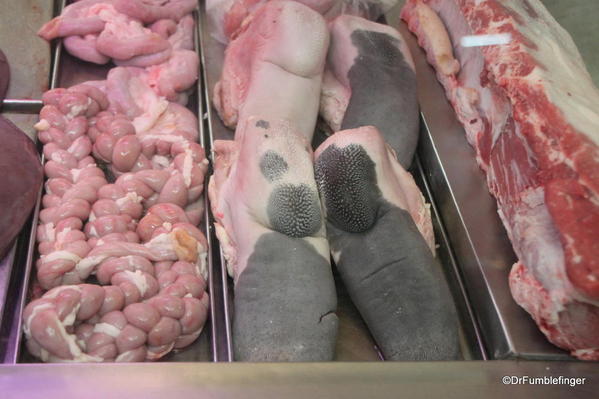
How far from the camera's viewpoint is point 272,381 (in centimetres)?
112

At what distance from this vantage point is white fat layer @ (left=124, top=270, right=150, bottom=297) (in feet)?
5.14

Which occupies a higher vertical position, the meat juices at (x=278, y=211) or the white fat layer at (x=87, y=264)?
the meat juices at (x=278, y=211)

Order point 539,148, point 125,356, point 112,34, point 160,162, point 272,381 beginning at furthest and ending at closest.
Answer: point 112,34 < point 160,162 < point 539,148 < point 125,356 < point 272,381

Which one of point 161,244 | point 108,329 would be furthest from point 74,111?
point 108,329

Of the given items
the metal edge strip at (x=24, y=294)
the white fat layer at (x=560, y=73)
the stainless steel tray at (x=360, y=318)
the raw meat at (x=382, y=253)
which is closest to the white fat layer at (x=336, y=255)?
the raw meat at (x=382, y=253)

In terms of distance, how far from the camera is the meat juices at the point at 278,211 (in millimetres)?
1483

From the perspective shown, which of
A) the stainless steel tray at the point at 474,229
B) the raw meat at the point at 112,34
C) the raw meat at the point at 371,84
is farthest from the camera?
the raw meat at the point at 112,34

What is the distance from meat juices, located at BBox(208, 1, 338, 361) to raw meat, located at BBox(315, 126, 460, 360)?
7 cm

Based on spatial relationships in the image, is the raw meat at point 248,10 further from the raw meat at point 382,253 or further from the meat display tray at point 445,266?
the raw meat at point 382,253

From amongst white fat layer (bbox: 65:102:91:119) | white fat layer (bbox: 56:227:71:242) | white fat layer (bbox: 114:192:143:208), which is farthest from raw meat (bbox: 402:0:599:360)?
white fat layer (bbox: 65:102:91:119)

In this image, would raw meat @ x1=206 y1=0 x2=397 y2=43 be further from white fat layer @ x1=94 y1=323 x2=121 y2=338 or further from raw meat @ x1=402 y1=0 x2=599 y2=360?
white fat layer @ x1=94 y1=323 x2=121 y2=338

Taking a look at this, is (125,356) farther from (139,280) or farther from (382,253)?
(382,253)

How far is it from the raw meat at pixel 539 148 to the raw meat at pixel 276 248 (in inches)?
21.2

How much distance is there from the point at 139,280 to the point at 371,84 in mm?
1091
